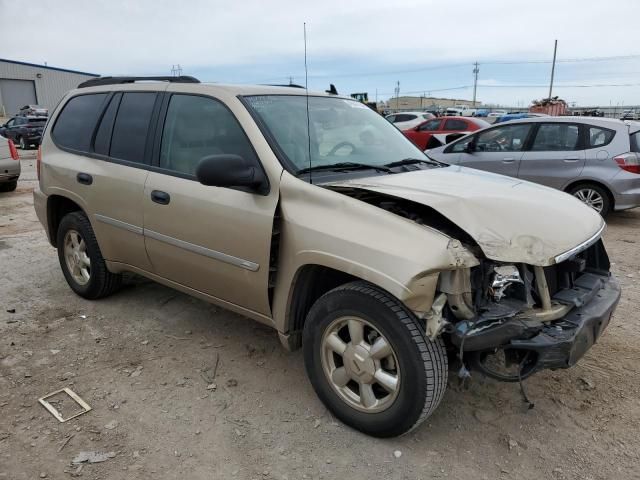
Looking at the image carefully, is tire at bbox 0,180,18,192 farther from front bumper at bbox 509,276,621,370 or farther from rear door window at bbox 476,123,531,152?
front bumper at bbox 509,276,621,370

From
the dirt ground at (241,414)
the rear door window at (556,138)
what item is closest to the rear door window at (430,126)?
the rear door window at (556,138)

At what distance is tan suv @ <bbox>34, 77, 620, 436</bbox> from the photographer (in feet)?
8.00

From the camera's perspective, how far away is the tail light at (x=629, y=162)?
23.8ft

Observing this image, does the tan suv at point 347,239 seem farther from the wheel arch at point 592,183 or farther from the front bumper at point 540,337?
the wheel arch at point 592,183

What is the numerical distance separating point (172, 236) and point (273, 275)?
2.92 feet

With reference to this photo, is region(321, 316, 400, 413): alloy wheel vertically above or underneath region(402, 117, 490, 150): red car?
underneath

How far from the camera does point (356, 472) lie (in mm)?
2535

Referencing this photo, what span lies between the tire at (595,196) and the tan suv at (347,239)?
472cm

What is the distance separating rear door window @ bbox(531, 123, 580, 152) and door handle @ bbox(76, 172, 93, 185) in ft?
21.6

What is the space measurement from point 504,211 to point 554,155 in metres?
5.86

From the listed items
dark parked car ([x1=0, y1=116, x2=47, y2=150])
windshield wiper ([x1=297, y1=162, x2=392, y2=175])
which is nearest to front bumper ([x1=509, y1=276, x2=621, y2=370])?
windshield wiper ([x1=297, y1=162, x2=392, y2=175])

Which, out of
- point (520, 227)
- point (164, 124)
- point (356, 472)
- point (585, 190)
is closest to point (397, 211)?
point (520, 227)

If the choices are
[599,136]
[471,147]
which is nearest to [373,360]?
[599,136]

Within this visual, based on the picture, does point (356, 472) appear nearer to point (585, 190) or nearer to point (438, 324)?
point (438, 324)
